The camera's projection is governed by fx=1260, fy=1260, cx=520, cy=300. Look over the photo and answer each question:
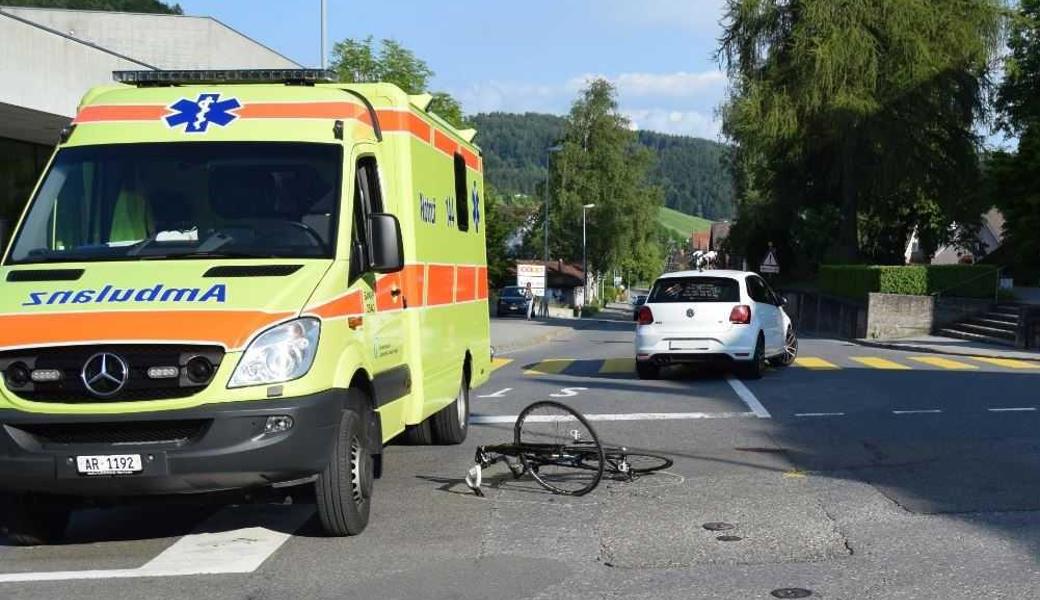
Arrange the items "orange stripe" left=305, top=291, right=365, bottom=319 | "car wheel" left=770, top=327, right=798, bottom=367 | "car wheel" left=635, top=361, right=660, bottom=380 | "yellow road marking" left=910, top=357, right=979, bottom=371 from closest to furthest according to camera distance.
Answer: "orange stripe" left=305, top=291, right=365, bottom=319 < "car wheel" left=635, top=361, right=660, bottom=380 < "car wheel" left=770, top=327, right=798, bottom=367 < "yellow road marking" left=910, top=357, right=979, bottom=371

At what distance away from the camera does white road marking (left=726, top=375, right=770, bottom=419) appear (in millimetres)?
14031

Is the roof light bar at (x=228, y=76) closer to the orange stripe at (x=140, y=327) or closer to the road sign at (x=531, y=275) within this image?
the orange stripe at (x=140, y=327)

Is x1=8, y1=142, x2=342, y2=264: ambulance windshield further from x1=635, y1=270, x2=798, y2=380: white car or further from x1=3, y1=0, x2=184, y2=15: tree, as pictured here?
x1=3, y1=0, x2=184, y2=15: tree

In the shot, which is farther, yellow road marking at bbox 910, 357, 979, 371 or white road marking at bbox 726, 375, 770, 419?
yellow road marking at bbox 910, 357, 979, 371

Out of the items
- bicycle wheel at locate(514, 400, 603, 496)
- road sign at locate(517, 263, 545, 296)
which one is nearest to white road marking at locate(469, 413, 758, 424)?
bicycle wheel at locate(514, 400, 603, 496)

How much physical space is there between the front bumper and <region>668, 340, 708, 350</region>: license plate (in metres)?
11.8

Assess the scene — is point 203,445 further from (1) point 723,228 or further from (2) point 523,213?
(1) point 723,228

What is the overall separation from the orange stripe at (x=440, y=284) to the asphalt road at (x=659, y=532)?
138 cm

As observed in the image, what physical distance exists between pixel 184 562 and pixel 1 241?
467 centimetres

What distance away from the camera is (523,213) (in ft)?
419

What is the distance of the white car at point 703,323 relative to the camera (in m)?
17.9

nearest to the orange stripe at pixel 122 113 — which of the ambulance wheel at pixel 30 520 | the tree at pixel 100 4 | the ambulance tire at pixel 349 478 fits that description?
the ambulance tire at pixel 349 478

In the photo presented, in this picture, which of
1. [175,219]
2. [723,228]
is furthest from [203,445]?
[723,228]

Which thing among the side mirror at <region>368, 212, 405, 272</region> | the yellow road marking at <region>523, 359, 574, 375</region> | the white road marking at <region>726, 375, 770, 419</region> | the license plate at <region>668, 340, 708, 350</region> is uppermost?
the side mirror at <region>368, 212, 405, 272</region>
